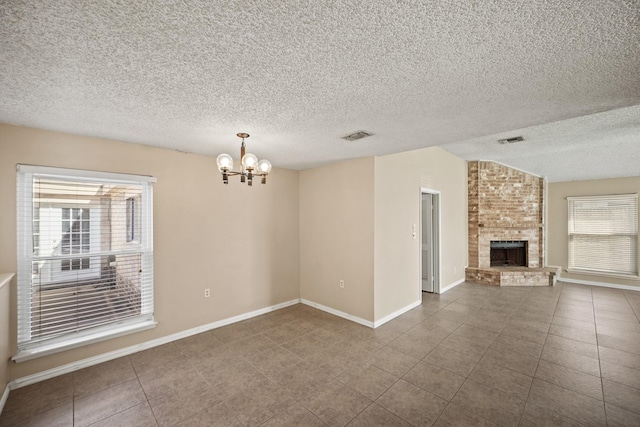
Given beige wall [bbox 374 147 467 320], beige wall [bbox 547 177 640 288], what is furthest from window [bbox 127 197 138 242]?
beige wall [bbox 547 177 640 288]

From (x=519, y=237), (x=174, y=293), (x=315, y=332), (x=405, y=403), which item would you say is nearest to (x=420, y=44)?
(x=405, y=403)

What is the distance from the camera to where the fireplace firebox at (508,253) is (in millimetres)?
Answer: 6414

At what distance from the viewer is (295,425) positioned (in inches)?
79.4

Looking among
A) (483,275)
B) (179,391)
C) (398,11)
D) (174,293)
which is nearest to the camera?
(398,11)

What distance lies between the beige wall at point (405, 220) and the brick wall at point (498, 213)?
2.51ft

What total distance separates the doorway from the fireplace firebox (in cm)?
209

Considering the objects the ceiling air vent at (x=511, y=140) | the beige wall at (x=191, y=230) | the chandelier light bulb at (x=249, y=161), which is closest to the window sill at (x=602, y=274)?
the ceiling air vent at (x=511, y=140)

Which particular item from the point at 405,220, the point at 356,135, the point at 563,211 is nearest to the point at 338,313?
the point at 405,220

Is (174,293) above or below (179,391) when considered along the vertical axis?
above

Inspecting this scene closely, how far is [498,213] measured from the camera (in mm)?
6262

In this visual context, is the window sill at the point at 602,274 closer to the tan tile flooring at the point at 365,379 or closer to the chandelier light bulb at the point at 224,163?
the tan tile flooring at the point at 365,379

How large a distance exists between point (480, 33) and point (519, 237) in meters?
6.53

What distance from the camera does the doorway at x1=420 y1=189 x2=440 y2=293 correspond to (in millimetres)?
5328

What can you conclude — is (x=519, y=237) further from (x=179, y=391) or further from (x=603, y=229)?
(x=179, y=391)
